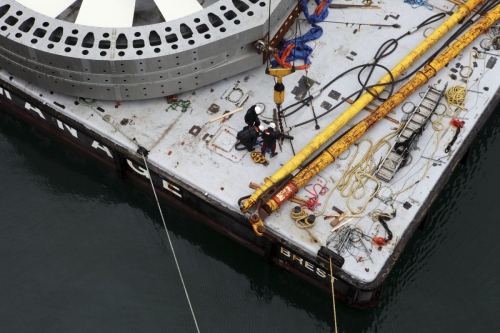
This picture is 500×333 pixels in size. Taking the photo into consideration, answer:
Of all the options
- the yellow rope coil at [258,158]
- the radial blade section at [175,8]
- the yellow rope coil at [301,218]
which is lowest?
the yellow rope coil at [301,218]

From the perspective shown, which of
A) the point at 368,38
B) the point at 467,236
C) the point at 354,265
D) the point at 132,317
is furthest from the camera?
the point at 368,38

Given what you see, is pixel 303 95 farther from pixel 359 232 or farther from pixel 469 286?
pixel 469 286

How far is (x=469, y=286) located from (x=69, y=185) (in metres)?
13.7

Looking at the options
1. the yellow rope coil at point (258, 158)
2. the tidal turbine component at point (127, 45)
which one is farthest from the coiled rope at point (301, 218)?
the tidal turbine component at point (127, 45)

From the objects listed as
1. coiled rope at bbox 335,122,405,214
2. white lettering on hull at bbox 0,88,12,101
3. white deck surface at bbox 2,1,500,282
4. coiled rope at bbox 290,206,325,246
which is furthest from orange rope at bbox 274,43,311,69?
white lettering on hull at bbox 0,88,12,101

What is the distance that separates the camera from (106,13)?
71.3ft

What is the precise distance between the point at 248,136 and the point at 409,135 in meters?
5.17

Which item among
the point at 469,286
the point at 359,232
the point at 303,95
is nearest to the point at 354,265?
the point at 359,232

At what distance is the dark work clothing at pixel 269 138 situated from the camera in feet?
66.9

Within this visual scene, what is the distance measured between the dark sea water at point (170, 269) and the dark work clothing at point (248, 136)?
334cm

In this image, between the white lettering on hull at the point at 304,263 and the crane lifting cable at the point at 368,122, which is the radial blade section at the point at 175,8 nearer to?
the crane lifting cable at the point at 368,122

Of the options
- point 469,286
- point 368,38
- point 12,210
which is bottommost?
point 12,210

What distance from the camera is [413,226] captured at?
19.7 m

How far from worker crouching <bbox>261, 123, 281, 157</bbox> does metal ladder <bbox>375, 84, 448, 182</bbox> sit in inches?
130
